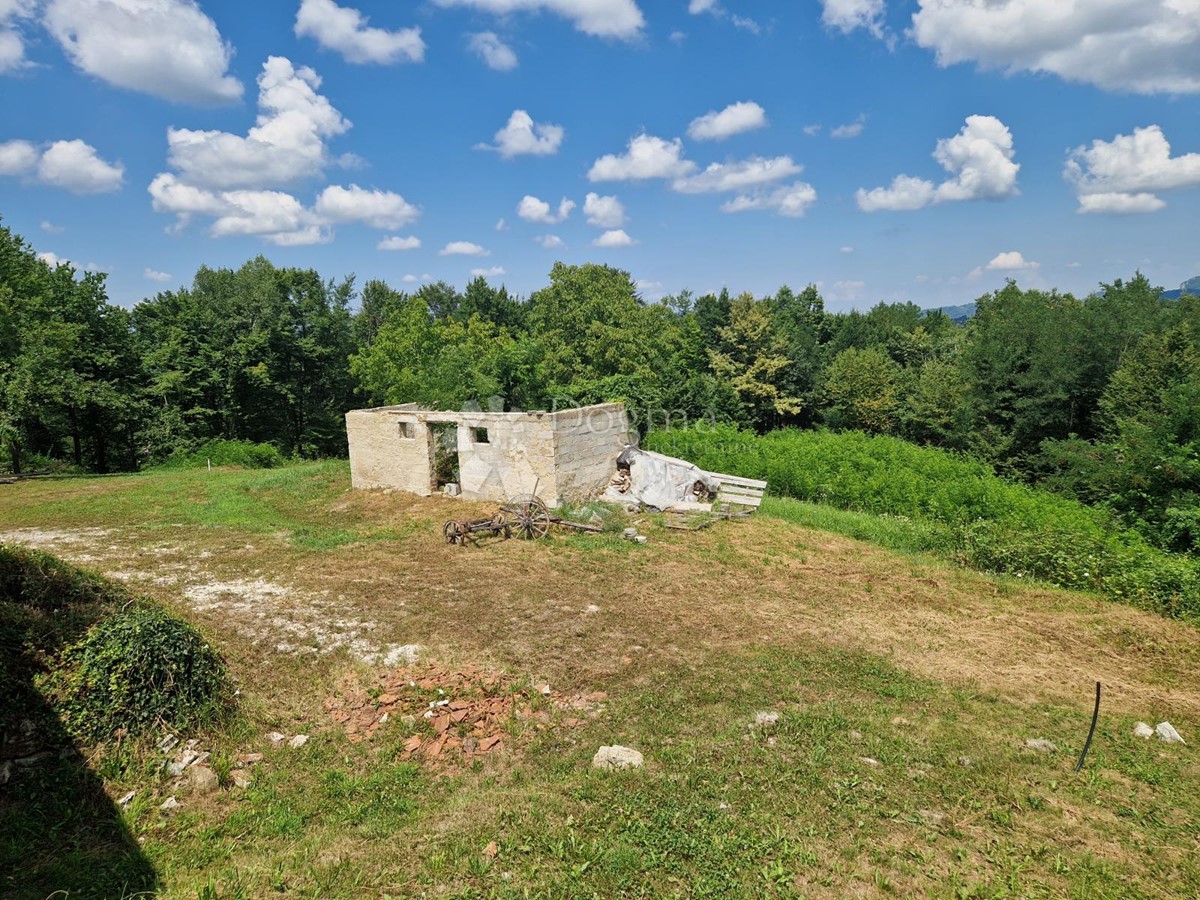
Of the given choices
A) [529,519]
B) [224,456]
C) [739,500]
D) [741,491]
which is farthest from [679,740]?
[224,456]

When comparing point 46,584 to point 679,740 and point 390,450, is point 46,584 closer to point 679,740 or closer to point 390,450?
point 679,740

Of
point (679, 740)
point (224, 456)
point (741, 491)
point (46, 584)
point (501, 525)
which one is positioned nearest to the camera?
point (679, 740)

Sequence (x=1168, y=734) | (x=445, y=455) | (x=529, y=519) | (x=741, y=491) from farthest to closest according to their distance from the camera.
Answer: (x=445, y=455)
(x=741, y=491)
(x=529, y=519)
(x=1168, y=734)

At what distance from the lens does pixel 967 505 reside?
48.1 feet

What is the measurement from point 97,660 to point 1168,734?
10.4 meters

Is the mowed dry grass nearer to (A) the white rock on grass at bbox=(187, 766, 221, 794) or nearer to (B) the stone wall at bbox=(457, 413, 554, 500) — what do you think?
(B) the stone wall at bbox=(457, 413, 554, 500)

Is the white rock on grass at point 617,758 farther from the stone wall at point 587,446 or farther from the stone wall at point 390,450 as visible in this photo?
the stone wall at point 390,450

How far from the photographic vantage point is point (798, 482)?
18.0 metres

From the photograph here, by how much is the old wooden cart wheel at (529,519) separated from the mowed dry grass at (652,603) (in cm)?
43

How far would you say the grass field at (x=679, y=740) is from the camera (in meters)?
4.16

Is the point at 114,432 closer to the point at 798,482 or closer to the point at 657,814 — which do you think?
the point at 798,482

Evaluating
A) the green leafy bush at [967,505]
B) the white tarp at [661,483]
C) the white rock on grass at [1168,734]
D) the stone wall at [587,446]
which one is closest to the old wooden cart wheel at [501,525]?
the stone wall at [587,446]

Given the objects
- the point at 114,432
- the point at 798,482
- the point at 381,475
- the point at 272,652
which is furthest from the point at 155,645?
the point at 114,432

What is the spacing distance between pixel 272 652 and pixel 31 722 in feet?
8.30
